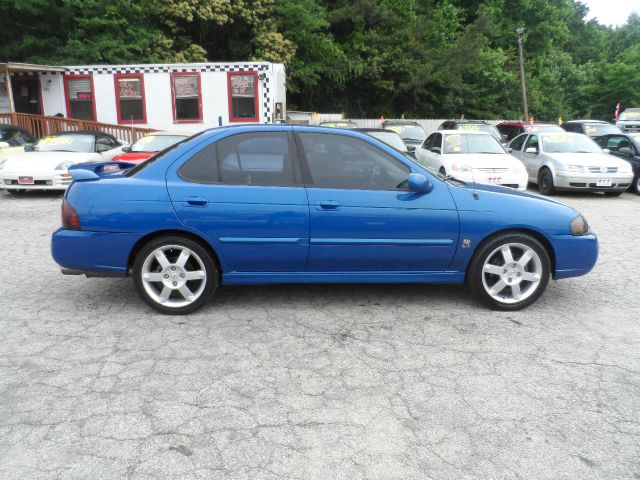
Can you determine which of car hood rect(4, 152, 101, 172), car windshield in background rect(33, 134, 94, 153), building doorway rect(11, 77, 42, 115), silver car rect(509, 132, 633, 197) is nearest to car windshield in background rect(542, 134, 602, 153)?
silver car rect(509, 132, 633, 197)

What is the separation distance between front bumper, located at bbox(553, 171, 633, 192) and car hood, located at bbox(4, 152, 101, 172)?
31.5 ft

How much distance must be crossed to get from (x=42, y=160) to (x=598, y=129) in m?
15.3

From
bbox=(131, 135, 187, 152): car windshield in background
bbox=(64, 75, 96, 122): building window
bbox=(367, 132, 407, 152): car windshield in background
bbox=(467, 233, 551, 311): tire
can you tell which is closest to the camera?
bbox=(467, 233, 551, 311): tire

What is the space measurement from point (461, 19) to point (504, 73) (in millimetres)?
4826

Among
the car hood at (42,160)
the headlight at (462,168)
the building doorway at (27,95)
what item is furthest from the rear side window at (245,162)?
the building doorway at (27,95)

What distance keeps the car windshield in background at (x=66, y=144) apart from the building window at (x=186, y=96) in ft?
19.3

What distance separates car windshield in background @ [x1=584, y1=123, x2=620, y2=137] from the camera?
16.6 m

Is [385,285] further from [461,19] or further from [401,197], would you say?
[461,19]

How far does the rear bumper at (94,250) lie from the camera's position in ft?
14.3

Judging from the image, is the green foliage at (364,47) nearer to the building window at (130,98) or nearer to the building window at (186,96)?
the building window at (130,98)

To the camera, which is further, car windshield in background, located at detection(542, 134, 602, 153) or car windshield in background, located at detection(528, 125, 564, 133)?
car windshield in background, located at detection(528, 125, 564, 133)

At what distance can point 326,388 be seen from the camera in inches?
132

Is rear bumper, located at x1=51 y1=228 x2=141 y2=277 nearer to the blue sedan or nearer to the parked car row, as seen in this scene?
the blue sedan

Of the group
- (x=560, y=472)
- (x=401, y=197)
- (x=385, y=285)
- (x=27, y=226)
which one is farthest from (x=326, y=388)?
(x=27, y=226)
